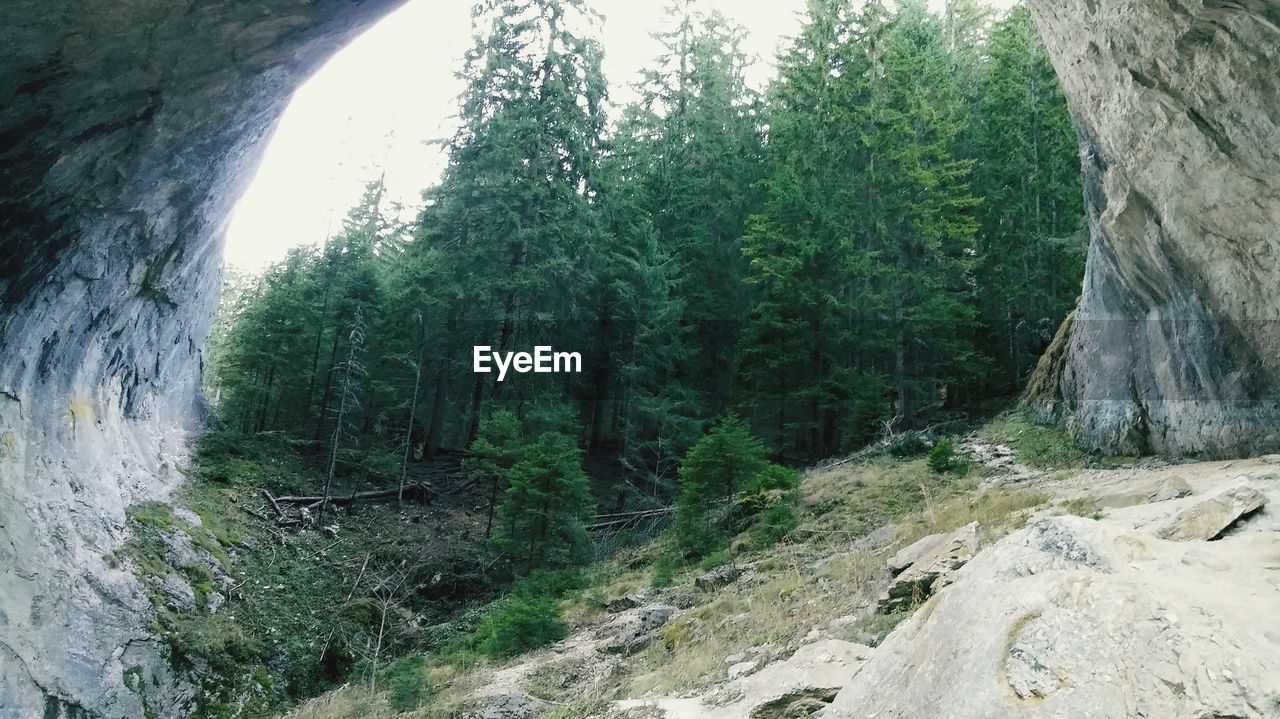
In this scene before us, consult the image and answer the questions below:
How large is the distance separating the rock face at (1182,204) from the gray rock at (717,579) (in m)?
7.23

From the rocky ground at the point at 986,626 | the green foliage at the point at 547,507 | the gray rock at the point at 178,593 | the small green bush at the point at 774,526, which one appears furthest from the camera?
the green foliage at the point at 547,507

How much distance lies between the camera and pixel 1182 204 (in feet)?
31.1

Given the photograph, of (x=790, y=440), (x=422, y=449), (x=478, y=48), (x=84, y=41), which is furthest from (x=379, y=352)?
(x=84, y=41)

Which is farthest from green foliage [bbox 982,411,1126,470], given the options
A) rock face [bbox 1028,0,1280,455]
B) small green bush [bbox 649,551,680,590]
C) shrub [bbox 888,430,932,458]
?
small green bush [bbox 649,551,680,590]

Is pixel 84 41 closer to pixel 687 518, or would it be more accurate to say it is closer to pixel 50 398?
pixel 50 398

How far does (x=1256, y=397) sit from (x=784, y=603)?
689cm

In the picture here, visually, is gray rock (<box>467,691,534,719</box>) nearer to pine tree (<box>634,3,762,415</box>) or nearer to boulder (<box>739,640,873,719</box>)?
boulder (<box>739,640,873,719</box>)

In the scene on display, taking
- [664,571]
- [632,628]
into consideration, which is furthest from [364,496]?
[632,628]

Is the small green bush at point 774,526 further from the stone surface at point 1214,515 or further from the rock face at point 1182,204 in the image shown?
the stone surface at point 1214,515

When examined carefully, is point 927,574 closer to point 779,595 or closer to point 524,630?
point 779,595

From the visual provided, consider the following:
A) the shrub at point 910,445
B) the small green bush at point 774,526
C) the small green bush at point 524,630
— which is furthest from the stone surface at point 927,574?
the shrub at point 910,445

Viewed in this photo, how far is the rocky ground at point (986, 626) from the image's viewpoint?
10.8 ft

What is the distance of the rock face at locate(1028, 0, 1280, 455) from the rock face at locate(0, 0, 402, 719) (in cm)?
955

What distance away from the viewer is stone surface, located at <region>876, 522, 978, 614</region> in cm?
671
